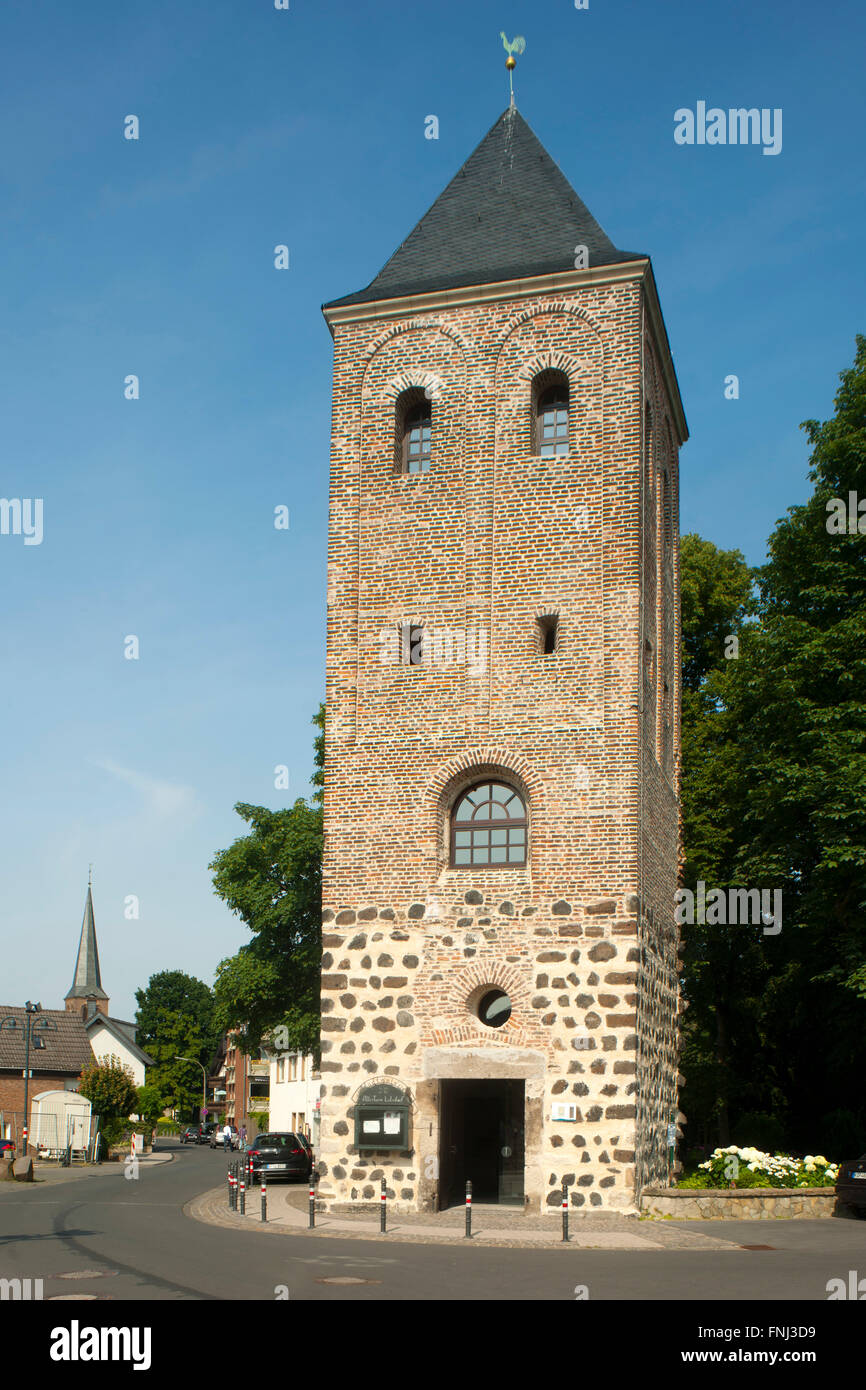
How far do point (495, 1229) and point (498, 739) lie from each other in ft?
24.6

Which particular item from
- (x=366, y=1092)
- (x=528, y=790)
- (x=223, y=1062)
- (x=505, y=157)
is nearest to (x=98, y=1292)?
(x=366, y=1092)

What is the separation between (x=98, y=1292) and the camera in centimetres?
1205

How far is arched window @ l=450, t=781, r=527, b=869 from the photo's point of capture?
71.6ft

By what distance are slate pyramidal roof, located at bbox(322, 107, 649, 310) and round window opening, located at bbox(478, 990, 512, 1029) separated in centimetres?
1230

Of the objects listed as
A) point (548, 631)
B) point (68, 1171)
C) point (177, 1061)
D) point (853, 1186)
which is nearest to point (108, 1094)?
point (68, 1171)

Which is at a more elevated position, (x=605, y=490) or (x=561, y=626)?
(x=605, y=490)

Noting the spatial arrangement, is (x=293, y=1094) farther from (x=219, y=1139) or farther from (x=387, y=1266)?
(x=387, y=1266)

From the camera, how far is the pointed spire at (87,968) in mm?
95938

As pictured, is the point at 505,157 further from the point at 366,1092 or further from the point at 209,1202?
the point at 209,1202

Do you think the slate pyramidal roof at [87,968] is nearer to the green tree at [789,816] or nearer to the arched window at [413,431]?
the green tree at [789,816]

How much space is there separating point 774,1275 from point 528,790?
9.22 m

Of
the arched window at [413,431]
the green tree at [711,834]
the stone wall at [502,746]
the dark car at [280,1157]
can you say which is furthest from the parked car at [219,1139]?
the arched window at [413,431]

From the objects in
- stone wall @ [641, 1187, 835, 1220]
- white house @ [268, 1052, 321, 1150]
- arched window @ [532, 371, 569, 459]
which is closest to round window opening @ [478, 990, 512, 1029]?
stone wall @ [641, 1187, 835, 1220]

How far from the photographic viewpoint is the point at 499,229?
25.3 metres
